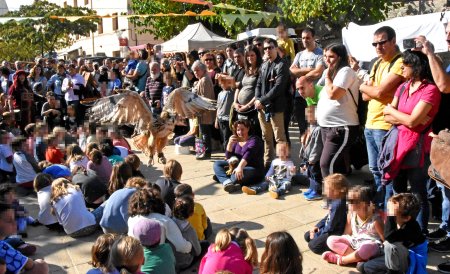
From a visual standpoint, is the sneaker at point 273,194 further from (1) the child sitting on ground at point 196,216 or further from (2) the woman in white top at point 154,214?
(2) the woman in white top at point 154,214

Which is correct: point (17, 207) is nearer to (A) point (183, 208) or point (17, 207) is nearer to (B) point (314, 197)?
(A) point (183, 208)

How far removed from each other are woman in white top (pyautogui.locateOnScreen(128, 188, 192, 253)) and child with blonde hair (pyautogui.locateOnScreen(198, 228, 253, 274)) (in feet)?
1.88

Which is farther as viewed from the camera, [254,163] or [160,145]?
[160,145]

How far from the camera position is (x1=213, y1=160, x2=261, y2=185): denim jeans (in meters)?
6.39

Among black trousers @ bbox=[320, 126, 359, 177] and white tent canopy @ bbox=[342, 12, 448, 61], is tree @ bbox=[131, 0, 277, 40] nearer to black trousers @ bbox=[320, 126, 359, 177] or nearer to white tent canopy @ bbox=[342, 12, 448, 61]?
→ white tent canopy @ bbox=[342, 12, 448, 61]

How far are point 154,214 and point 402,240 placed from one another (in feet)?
6.60

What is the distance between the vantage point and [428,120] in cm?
399

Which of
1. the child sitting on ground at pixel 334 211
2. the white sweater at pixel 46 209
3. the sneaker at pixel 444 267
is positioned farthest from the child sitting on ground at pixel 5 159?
the sneaker at pixel 444 267

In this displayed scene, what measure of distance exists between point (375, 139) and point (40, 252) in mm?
3569

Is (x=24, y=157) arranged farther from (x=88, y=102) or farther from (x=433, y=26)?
(x=433, y=26)

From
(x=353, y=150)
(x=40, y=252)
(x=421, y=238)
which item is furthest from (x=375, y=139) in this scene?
(x=40, y=252)

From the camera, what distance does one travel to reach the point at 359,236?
4.16 meters

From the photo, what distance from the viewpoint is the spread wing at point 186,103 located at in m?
7.67

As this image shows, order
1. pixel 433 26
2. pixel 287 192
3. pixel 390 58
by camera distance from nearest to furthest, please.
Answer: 1. pixel 390 58
2. pixel 287 192
3. pixel 433 26
